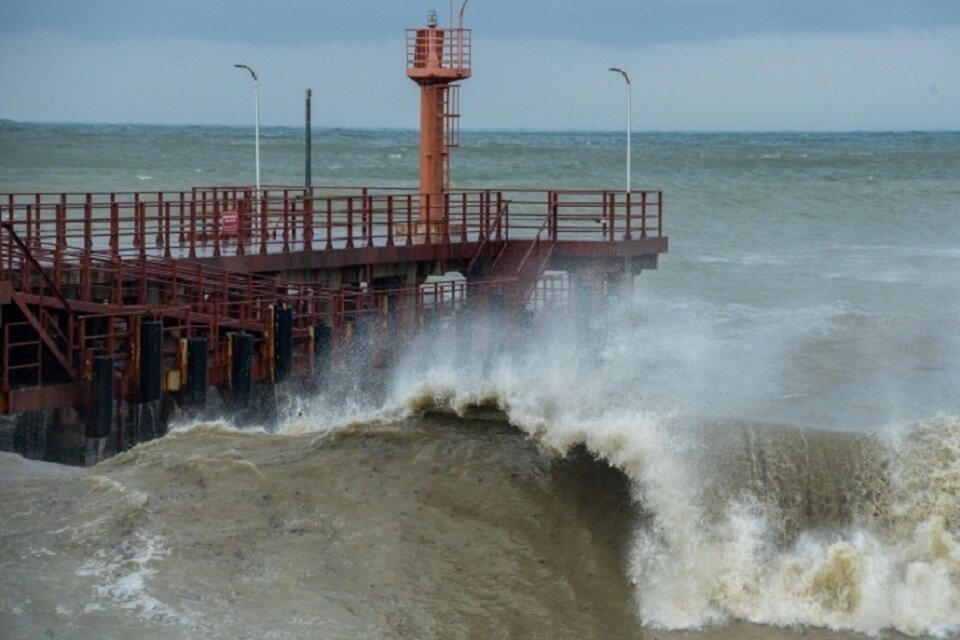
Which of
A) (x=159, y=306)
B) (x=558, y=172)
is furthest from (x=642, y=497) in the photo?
(x=558, y=172)

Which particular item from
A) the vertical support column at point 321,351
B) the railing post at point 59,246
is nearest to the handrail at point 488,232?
the vertical support column at point 321,351

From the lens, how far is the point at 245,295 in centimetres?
2442

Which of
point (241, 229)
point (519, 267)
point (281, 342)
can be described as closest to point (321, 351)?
point (281, 342)

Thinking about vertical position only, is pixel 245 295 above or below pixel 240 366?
above

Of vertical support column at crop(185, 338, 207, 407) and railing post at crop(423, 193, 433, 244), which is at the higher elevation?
railing post at crop(423, 193, 433, 244)

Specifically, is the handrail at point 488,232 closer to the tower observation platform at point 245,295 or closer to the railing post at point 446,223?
the tower observation platform at point 245,295

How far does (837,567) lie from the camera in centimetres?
1527

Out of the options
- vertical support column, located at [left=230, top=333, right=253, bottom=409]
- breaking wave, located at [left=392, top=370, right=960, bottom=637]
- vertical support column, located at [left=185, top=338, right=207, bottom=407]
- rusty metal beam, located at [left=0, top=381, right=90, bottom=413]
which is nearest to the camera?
breaking wave, located at [left=392, top=370, right=960, bottom=637]

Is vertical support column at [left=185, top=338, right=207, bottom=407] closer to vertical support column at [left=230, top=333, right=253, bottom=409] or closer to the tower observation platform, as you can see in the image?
the tower observation platform

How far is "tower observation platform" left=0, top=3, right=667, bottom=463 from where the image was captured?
2141 cm

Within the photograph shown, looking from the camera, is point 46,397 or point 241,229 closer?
point 46,397

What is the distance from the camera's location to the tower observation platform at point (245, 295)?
70.2 ft

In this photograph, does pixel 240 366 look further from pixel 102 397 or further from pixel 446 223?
pixel 446 223

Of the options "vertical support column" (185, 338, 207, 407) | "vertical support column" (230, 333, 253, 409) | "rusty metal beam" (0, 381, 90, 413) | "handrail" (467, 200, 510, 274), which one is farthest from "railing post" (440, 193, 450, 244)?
"rusty metal beam" (0, 381, 90, 413)
